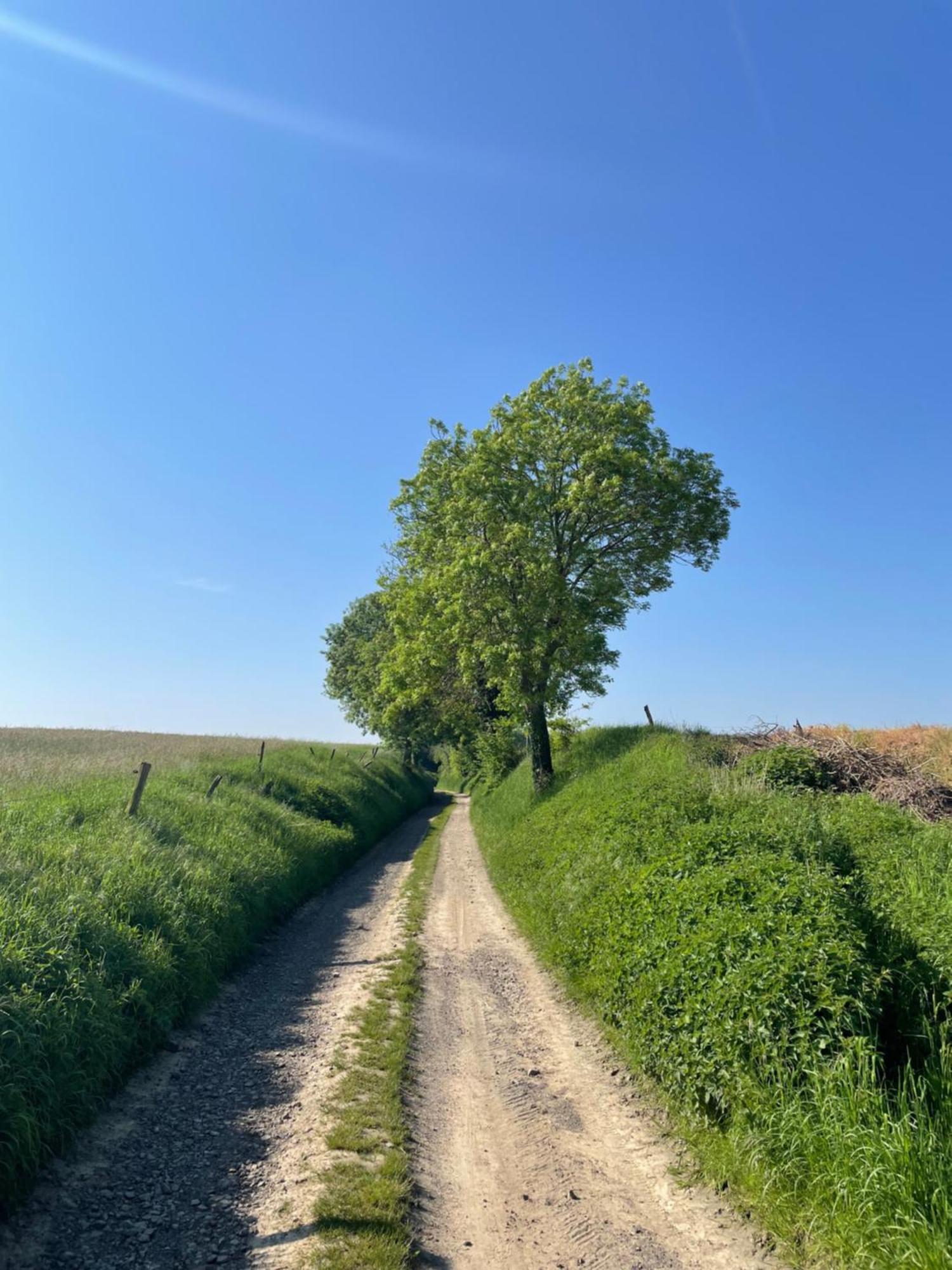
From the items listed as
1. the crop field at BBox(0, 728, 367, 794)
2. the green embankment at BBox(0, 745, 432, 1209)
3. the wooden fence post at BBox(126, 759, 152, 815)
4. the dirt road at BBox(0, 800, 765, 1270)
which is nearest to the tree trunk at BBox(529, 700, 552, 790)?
the green embankment at BBox(0, 745, 432, 1209)

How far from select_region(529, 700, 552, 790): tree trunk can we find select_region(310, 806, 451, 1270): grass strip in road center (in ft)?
42.0

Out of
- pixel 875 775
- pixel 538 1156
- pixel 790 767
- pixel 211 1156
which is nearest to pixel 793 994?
pixel 538 1156

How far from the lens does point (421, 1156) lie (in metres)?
5.74

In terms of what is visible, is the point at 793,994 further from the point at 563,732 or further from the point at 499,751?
the point at 499,751

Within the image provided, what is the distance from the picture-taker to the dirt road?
465cm

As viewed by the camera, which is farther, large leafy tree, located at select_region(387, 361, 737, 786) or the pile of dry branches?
large leafy tree, located at select_region(387, 361, 737, 786)

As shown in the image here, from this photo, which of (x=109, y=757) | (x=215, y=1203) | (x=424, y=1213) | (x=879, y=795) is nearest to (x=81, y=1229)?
(x=215, y=1203)

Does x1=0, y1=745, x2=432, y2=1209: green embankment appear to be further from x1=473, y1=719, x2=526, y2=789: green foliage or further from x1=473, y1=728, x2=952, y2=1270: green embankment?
x1=473, y1=719, x2=526, y2=789: green foliage

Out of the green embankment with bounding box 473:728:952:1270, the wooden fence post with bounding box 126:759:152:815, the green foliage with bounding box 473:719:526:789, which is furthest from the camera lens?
the green foliage with bounding box 473:719:526:789

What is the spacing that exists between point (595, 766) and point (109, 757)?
1581 cm

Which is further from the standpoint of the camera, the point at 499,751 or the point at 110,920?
the point at 499,751

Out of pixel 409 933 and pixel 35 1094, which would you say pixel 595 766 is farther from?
pixel 35 1094

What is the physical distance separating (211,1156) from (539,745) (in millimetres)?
17871

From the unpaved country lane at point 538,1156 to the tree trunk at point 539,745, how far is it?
1285 centimetres
